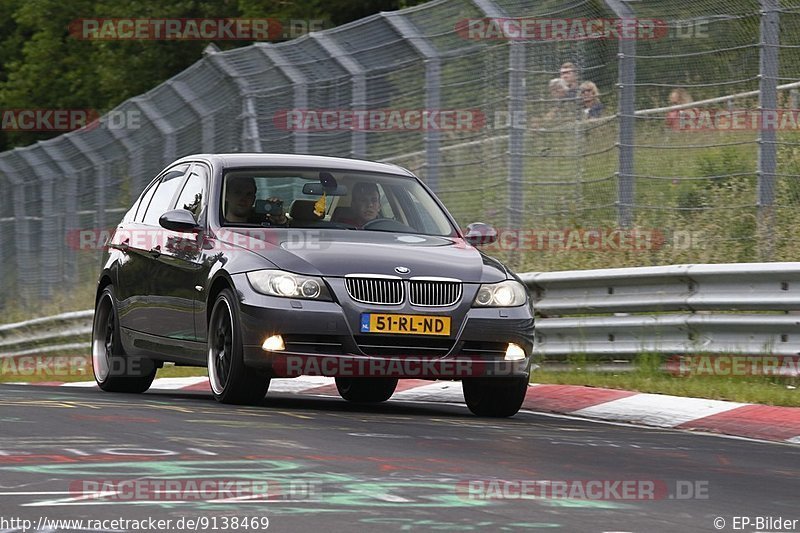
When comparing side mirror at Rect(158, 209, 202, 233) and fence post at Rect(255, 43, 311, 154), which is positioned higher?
fence post at Rect(255, 43, 311, 154)

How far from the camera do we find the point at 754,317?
12000 millimetres

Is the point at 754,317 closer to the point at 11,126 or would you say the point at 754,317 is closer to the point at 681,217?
the point at 681,217

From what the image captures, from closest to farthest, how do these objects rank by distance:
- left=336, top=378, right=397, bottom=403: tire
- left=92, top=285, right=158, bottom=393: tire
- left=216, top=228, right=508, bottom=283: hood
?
1. left=216, top=228, right=508, bottom=283: hood
2. left=336, top=378, right=397, bottom=403: tire
3. left=92, top=285, right=158, bottom=393: tire

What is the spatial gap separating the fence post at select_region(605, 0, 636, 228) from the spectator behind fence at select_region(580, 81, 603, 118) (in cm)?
33

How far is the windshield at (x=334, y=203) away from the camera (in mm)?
10992

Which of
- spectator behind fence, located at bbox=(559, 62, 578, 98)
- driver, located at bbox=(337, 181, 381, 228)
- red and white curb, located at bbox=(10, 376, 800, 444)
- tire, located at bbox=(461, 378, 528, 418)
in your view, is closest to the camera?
red and white curb, located at bbox=(10, 376, 800, 444)

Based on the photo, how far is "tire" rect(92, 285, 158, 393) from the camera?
A: 12594mm

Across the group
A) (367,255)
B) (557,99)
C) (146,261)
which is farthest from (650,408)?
(557,99)

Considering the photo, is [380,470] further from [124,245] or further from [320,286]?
[124,245]

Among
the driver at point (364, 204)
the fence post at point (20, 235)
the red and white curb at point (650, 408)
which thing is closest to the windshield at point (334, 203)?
the driver at point (364, 204)

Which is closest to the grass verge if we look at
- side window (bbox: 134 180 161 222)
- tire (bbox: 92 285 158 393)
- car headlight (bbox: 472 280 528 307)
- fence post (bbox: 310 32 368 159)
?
car headlight (bbox: 472 280 528 307)

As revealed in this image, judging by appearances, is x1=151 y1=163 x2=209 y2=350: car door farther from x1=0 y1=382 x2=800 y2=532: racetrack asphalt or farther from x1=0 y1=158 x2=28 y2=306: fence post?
Result: x1=0 y1=158 x2=28 y2=306: fence post

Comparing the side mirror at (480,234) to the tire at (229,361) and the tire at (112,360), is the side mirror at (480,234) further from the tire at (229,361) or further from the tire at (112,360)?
the tire at (112,360)

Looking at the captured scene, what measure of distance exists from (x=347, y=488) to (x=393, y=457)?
1071 mm
